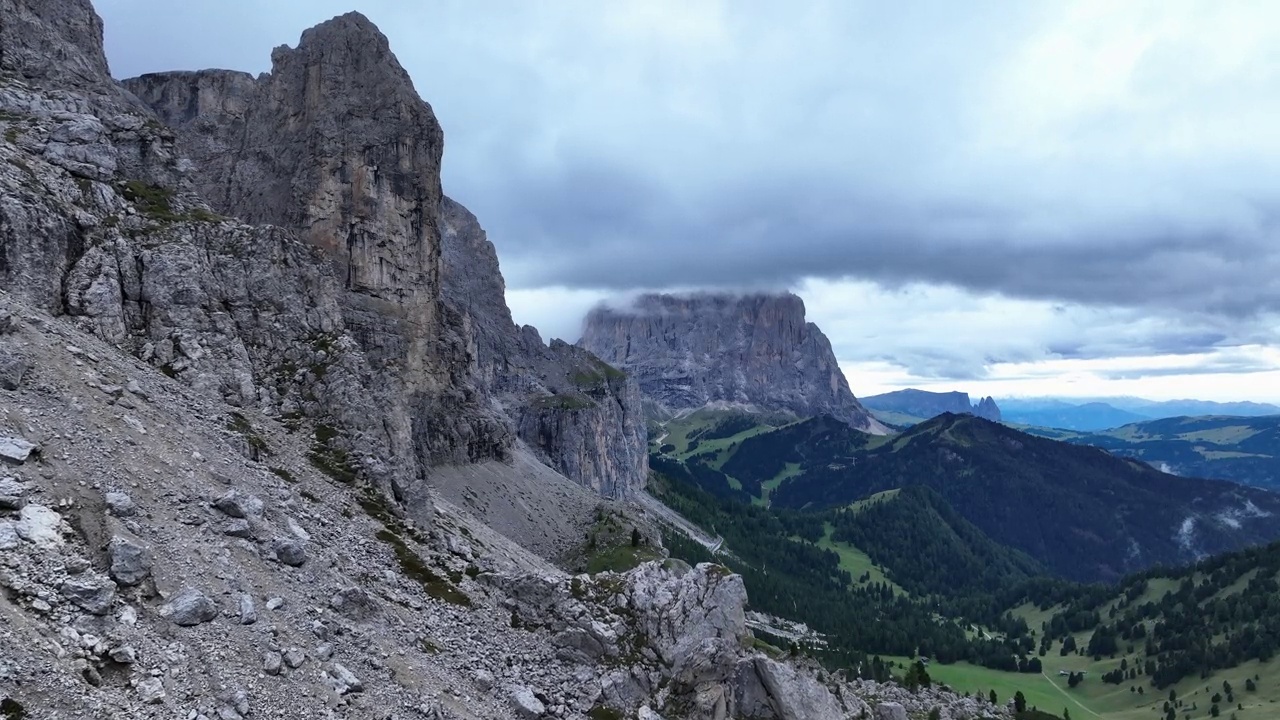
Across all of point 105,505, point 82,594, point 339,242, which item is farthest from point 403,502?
point 339,242

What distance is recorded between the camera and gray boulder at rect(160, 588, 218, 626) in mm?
26500

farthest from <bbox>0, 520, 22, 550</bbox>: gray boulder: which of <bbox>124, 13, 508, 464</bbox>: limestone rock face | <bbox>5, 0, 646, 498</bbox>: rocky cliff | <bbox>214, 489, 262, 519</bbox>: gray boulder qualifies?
<bbox>124, 13, 508, 464</bbox>: limestone rock face

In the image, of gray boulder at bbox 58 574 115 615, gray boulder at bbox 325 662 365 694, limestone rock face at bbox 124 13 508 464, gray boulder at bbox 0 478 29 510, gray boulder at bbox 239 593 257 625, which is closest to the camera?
gray boulder at bbox 58 574 115 615

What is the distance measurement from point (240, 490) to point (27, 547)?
42.6ft

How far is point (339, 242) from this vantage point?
104m

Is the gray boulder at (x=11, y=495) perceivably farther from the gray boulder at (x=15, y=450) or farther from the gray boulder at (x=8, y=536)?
the gray boulder at (x=15, y=450)

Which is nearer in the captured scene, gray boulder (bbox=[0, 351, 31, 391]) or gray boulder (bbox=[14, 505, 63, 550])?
gray boulder (bbox=[14, 505, 63, 550])

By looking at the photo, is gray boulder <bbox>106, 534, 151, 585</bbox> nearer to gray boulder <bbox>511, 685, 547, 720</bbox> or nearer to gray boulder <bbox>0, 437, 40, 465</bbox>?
gray boulder <bbox>0, 437, 40, 465</bbox>

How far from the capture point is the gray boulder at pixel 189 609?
26.5 metres

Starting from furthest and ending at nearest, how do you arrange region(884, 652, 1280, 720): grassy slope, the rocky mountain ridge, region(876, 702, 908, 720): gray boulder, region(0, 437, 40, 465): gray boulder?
region(884, 652, 1280, 720): grassy slope → region(876, 702, 908, 720): gray boulder → region(0, 437, 40, 465): gray boulder → the rocky mountain ridge

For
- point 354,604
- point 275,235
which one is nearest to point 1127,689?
point 354,604

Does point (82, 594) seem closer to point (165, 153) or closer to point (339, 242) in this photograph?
point (165, 153)

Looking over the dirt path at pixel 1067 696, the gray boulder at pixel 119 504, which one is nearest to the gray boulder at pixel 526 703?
the gray boulder at pixel 119 504

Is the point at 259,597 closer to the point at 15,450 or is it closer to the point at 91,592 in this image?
the point at 91,592
